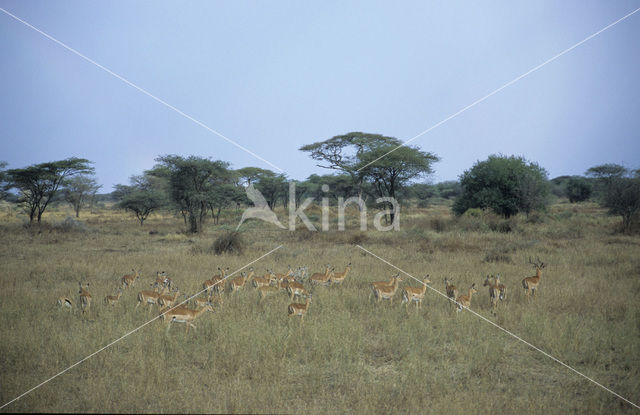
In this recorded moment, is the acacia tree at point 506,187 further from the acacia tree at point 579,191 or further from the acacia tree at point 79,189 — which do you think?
the acacia tree at point 79,189

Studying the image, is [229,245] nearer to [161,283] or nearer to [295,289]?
[161,283]

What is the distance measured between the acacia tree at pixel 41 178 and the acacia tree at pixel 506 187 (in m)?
36.3

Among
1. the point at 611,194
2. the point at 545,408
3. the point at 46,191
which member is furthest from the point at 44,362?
the point at 46,191

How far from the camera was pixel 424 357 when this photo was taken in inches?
217

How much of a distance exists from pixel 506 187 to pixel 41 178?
41.4m

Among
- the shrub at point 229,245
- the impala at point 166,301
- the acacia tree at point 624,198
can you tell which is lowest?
the impala at point 166,301

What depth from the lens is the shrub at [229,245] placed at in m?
15.9

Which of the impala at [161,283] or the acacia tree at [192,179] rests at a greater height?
the acacia tree at [192,179]

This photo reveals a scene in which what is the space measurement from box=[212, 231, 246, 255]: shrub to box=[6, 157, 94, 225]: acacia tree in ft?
75.9

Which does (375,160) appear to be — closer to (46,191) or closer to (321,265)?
(321,265)

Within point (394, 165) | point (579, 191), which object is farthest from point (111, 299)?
point (579, 191)

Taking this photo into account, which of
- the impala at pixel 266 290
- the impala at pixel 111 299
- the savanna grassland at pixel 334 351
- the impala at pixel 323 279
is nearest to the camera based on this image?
the savanna grassland at pixel 334 351

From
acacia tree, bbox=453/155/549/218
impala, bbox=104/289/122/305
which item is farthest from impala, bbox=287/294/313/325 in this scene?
acacia tree, bbox=453/155/549/218

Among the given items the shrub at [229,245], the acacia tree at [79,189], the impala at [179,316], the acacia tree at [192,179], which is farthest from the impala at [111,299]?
the acacia tree at [79,189]
